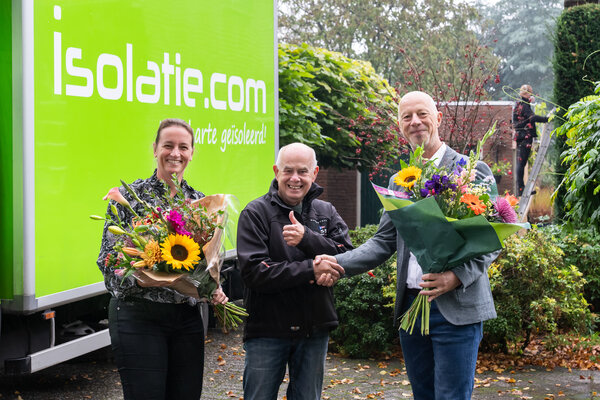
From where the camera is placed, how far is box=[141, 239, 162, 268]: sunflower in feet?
9.87

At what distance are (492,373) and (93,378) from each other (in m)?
3.56

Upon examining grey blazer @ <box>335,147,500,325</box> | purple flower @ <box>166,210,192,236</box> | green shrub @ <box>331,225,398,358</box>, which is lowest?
green shrub @ <box>331,225,398,358</box>

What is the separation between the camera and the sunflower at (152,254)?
301 centimetres

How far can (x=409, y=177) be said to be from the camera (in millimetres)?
3029

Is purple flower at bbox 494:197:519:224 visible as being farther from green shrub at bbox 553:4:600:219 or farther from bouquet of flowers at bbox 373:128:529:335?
green shrub at bbox 553:4:600:219

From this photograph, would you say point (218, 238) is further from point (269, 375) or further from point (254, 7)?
point (254, 7)

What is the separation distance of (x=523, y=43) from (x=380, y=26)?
19125 mm

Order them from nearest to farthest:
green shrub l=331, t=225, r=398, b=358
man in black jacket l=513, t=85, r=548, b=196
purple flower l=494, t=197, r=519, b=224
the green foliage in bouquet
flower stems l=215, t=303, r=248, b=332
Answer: purple flower l=494, t=197, r=519, b=224, flower stems l=215, t=303, r=248, b=332, the green foliage in bouquet, green shrub l=331, t=225, r=398, b=358, man in black jacket l=513, t=85, r=548, b=196

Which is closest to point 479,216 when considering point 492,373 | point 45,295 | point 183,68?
point 45,295

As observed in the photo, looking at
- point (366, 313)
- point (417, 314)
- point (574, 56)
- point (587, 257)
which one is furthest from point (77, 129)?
point (574, 56)

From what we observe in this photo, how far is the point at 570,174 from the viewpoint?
5188 millimetres

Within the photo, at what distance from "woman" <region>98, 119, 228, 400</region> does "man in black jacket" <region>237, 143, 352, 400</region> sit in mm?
237

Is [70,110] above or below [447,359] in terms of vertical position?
above

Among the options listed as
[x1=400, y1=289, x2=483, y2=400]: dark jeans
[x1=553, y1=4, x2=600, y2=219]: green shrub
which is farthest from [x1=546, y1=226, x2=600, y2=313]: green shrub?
[x1=400, y1=289, x2=483, y2=400]: dark jeans
